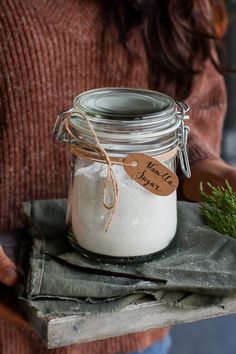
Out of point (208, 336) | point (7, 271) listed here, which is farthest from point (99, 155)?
point (208, 336)

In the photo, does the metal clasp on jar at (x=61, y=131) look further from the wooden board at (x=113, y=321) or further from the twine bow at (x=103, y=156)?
the wooden board at (x=113, y=321)

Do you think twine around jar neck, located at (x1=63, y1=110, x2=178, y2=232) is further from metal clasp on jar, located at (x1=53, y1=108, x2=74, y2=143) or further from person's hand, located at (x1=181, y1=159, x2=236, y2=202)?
person's hand, located at (x1=181, y1=159, x2=236, y2=202)

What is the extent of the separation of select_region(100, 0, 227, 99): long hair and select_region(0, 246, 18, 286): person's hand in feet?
1.02

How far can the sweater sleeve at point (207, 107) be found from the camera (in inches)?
31.5

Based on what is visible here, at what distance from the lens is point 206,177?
0.69 metres

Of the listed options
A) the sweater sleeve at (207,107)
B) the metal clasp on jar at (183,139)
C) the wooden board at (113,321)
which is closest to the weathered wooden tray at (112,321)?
the wooden board at (113,321)

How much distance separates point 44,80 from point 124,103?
173 mm

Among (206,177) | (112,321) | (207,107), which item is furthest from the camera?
(207,107)

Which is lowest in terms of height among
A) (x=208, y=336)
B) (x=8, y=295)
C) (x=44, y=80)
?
(x=208, y=336)

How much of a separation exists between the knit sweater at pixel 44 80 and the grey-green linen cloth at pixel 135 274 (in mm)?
137

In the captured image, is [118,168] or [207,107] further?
[207,107]

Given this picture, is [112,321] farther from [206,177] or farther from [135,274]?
[206,177]

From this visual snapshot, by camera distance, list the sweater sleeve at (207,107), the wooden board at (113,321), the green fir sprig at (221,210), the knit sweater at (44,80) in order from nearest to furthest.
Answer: the wooden board at (113,321), the green fir sprig at (221,210), the knit sweater at (44,80), the sweater sleeve at (207,107)

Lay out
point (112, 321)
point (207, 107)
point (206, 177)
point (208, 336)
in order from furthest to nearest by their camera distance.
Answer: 1. point (208, 336)
2. point (207, 107)
3. point (206, 177)
4. point (112, 321)
